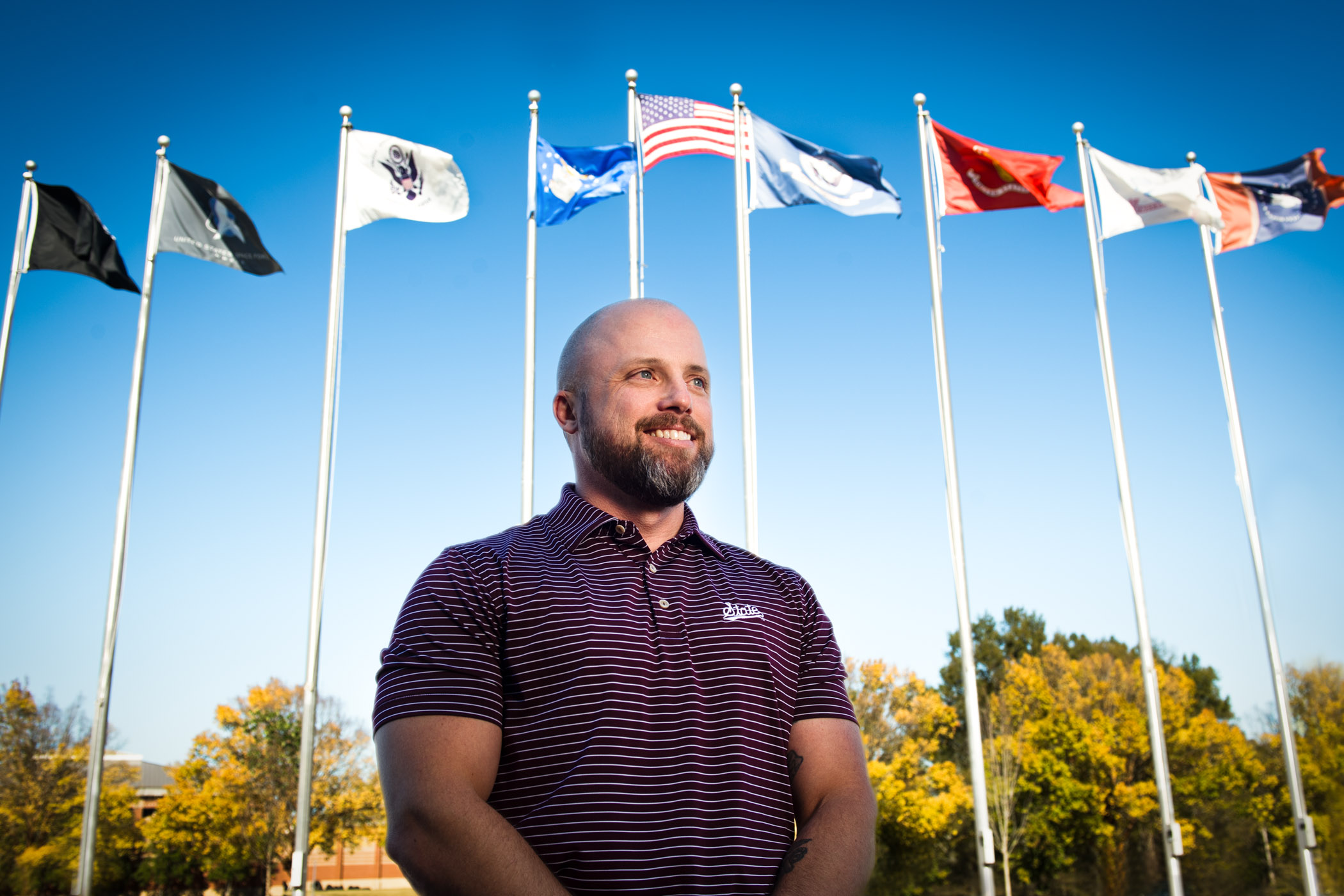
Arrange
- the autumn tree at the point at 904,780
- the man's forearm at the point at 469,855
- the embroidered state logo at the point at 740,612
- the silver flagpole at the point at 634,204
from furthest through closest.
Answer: the autumn tree at the point at 904,780 < the silver flagpole at the point at 634,204 < the embroidered state logo at the point at 740,612 < the man's forearm at the point at 469,855

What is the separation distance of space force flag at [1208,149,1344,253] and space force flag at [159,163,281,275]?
13799 millimetres

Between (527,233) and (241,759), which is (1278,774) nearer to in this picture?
(527,233)

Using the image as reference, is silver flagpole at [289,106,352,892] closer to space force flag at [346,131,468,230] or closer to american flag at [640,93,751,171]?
space force flag at [346,131,468,230]

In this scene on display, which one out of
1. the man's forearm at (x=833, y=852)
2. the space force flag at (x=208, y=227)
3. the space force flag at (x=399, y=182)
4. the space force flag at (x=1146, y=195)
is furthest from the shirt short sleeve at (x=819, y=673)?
the space force flag at (x=1146, y=195)

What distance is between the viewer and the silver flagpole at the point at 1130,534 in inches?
521

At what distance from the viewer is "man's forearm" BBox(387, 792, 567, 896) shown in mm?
1694

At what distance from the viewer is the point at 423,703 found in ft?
6.10

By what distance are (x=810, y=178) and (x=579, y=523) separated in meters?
9.96

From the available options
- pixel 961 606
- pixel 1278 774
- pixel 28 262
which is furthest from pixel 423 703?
pixel 1278 774

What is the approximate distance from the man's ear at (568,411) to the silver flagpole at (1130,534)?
12.6m

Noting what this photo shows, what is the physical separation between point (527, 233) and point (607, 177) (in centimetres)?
118

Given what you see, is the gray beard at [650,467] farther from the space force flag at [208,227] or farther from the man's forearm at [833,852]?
the space force flag at [208,227]

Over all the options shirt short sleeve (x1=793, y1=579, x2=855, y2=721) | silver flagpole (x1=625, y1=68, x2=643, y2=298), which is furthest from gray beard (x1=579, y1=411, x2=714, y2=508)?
silver flagpole (x1=625, y1=68, x2=643, y2=298)

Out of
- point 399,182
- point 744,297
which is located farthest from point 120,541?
point 744,297
